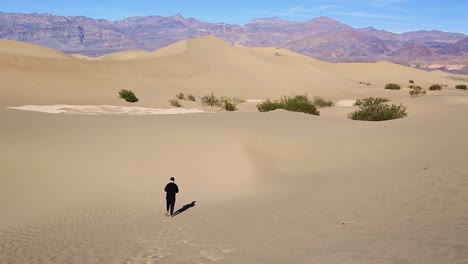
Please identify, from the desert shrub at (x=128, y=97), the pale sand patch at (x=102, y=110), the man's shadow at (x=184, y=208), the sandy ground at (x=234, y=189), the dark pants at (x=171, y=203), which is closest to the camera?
the sandy ground at (x=234, y=189)

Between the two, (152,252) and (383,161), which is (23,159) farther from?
(383,161)

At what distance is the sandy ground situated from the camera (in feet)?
21.6

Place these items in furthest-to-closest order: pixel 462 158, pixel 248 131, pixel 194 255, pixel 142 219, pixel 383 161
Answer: pixel 248 131 → pixel 383 161 → pixel 462 158 → pixel 142 219 → pixel 194 255

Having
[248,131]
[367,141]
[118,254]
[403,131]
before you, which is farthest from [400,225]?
[248,131]

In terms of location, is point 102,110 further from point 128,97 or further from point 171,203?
point 171,203

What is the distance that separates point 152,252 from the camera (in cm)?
702

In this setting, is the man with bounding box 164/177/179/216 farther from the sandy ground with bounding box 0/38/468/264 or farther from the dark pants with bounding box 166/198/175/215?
the sandy ground with bounding box 0/38/468/264

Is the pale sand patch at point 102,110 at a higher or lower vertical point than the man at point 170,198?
higher

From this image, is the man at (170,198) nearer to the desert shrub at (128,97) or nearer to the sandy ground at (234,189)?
the sandy ground at (234,189)

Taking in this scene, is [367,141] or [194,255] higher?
[367,141]

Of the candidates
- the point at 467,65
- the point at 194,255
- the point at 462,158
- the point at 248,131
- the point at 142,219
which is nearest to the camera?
the point at 194,255

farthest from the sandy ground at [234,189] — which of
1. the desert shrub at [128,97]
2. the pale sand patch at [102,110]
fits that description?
the desert shrub at [128,97]

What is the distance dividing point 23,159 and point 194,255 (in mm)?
7803

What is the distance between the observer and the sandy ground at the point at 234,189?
21.6 feet
